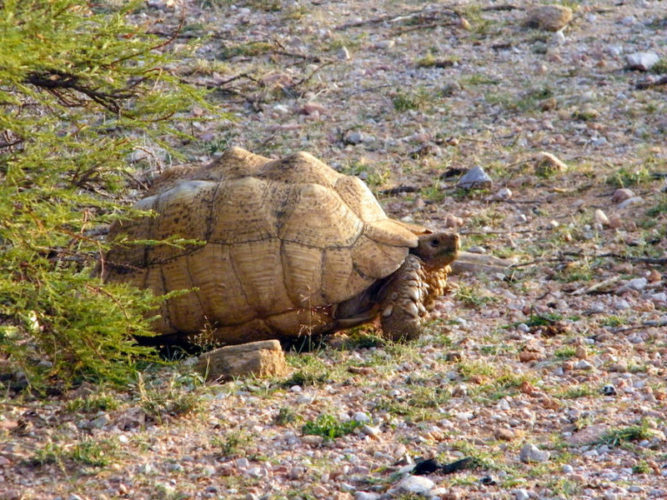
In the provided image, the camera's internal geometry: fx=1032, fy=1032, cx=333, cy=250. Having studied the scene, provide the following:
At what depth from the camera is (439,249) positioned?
263 inches

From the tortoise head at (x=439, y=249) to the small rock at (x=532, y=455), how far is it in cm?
235

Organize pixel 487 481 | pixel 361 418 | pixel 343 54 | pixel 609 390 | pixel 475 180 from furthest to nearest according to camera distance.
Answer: pixel 343 54
pixel 475 180
pixel 609 390
pixel 361 418
pixel 487 481

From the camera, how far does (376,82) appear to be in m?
11.3

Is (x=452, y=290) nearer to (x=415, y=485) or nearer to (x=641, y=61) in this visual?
(x=415, y=485)

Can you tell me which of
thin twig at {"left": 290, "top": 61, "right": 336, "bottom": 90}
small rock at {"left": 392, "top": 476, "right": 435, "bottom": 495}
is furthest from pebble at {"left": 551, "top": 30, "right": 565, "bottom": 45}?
small rock at {"left": 392, "top": 476, "right": 435, "bottom": 495}

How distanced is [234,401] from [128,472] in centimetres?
91

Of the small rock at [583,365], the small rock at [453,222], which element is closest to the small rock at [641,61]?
the small rock at [453,222]

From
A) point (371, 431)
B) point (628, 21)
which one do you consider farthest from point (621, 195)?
point (628, 21)

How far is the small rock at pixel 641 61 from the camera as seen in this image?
1093 cm

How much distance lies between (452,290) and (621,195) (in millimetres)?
2009

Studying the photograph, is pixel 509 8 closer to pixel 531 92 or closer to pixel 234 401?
pixel 531 92

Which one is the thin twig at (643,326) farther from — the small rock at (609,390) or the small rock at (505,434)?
the small rock at (505,434)

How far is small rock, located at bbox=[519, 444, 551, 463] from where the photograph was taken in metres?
4.42

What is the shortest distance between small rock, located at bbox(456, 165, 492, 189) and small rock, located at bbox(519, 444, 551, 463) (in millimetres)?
4608
